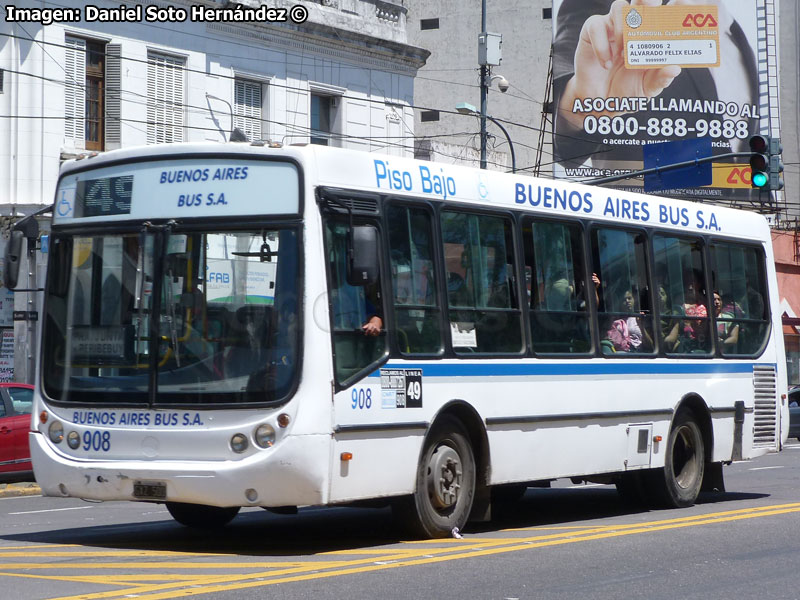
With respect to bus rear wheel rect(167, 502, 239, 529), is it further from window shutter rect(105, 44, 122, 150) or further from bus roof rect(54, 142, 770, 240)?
window shutter rect(105, 44, 122, 150)

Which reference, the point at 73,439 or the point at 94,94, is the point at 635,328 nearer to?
the point at 73,439

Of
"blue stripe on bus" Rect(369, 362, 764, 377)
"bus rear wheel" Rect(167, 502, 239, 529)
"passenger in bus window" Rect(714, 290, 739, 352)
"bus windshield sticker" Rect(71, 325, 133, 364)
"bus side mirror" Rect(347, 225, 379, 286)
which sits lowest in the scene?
"bus rear wheel" Rect(167, 502, 239, 529)

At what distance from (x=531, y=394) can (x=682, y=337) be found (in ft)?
9.42

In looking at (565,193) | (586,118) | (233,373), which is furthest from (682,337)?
(586,118)

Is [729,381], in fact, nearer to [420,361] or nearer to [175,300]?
[420,361]

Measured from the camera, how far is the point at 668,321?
1395cm

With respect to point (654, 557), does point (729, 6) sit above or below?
above

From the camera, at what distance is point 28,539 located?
1119cm

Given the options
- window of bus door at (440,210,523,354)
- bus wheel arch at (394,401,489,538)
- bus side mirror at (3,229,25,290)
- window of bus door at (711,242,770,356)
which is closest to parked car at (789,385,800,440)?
window of bus door at (711,242,770,356)

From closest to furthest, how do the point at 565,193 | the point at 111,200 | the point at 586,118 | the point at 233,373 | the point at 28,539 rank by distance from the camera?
the point at 233,373 → the point at 111,200 → the point at 28,539 → the point at 565,193 → the point at 586,118

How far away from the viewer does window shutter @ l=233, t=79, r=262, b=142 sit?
31156 millimetres

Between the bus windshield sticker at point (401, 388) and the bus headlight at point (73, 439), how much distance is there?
223cm

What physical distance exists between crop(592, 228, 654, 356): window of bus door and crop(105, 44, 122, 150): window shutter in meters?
16.9

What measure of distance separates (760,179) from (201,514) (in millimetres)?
15233
